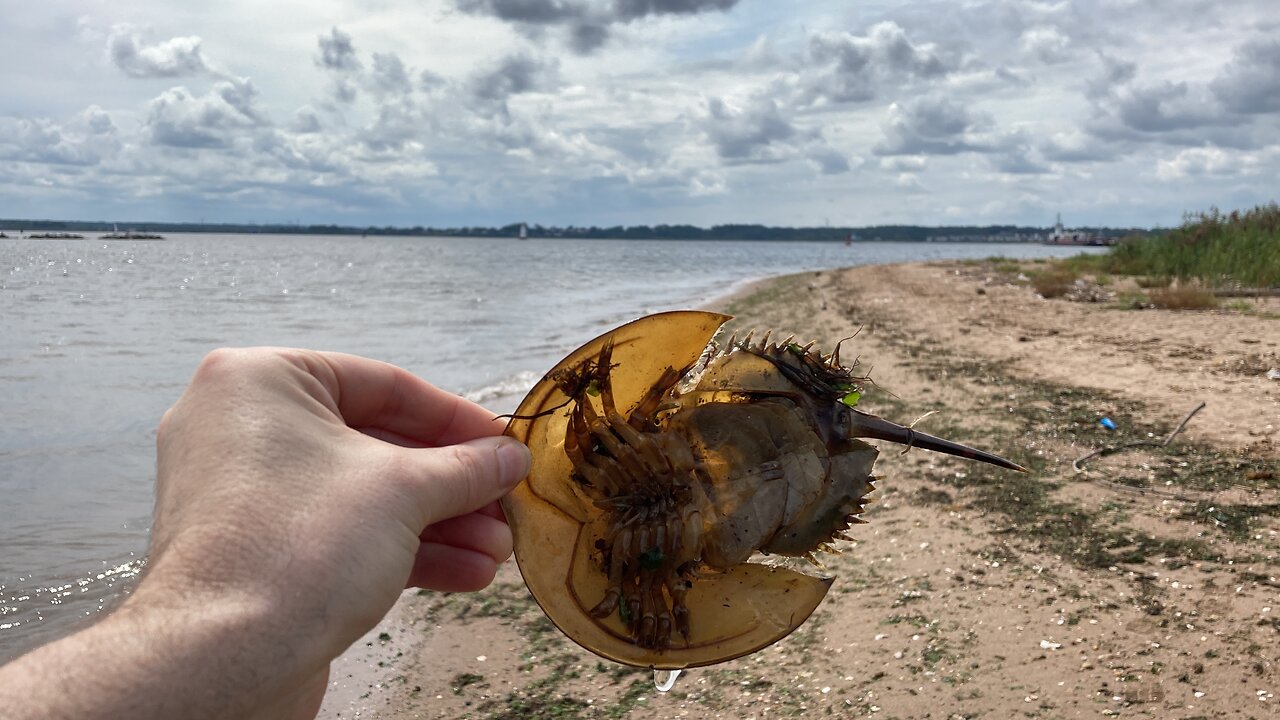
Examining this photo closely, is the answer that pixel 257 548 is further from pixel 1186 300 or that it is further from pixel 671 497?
pixel 1186 300

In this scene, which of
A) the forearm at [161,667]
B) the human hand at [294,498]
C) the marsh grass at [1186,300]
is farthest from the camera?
the marsh grass at [1186,300]

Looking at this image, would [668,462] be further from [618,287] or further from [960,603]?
[618,287]

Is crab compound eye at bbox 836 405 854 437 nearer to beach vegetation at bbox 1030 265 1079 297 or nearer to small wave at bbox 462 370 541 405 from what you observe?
small wave at bbox 462 370 541 405

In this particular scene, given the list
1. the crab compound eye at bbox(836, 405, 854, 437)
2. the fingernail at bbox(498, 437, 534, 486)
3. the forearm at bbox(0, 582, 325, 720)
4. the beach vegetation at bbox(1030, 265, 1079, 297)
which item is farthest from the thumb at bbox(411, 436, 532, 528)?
the beach vegetation at bbox(1030, 265, 1079, 297)

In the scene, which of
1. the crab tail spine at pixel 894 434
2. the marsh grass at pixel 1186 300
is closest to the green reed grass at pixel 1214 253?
the marsh grass at pixel 1186 300

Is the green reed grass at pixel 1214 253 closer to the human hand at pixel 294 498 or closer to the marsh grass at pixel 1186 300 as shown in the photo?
the marsh grass at pixel 1186 300

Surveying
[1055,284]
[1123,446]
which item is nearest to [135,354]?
[1123,446]

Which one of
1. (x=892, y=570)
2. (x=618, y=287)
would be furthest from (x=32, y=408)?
(x=618, y=287)
